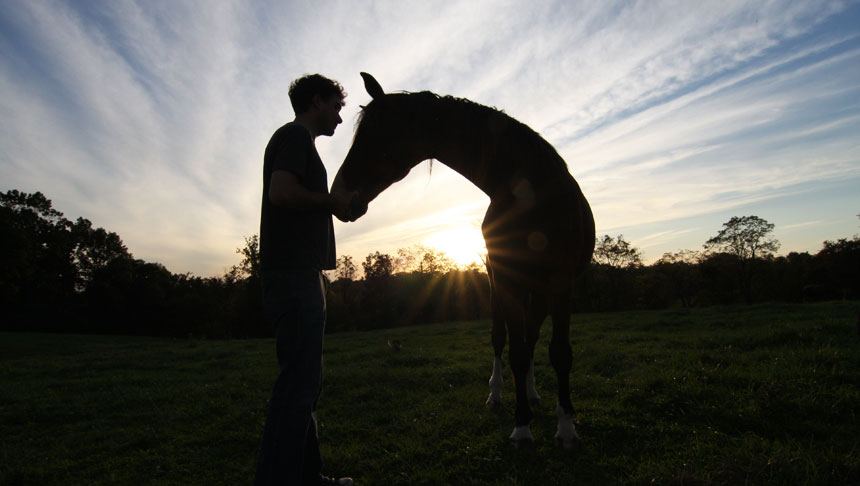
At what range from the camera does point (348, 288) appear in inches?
1965

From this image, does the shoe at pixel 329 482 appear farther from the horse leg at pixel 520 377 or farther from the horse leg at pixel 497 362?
the horse leg at pixel 497 362

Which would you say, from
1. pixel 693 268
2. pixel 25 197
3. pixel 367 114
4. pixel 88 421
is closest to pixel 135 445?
pixel 88 421

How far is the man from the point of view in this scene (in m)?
2.11

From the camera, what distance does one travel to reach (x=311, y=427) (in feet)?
8.38

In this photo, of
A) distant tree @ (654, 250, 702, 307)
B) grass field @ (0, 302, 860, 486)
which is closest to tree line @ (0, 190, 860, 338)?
distant tree @ (654, 250, 702, 307)

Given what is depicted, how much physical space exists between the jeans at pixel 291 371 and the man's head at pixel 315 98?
1.01 meters

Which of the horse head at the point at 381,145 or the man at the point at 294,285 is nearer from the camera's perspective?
the man at the point at 294,285

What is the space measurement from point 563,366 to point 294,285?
2.46 m

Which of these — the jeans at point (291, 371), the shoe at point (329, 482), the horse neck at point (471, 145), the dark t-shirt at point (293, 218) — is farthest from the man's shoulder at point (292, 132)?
the shoe at point (329, 482)

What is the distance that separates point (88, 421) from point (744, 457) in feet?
21.7

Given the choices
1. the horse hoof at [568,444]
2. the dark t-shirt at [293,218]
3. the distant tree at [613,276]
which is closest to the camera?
the dark t-shirt at [293,218]

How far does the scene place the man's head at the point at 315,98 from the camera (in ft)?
8.52

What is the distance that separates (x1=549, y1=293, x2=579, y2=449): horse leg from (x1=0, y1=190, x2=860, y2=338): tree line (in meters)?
33.9

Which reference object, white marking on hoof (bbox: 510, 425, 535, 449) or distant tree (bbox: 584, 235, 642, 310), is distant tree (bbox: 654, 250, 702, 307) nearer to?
distant tree (bbox: 584, 235, 642, 310)
